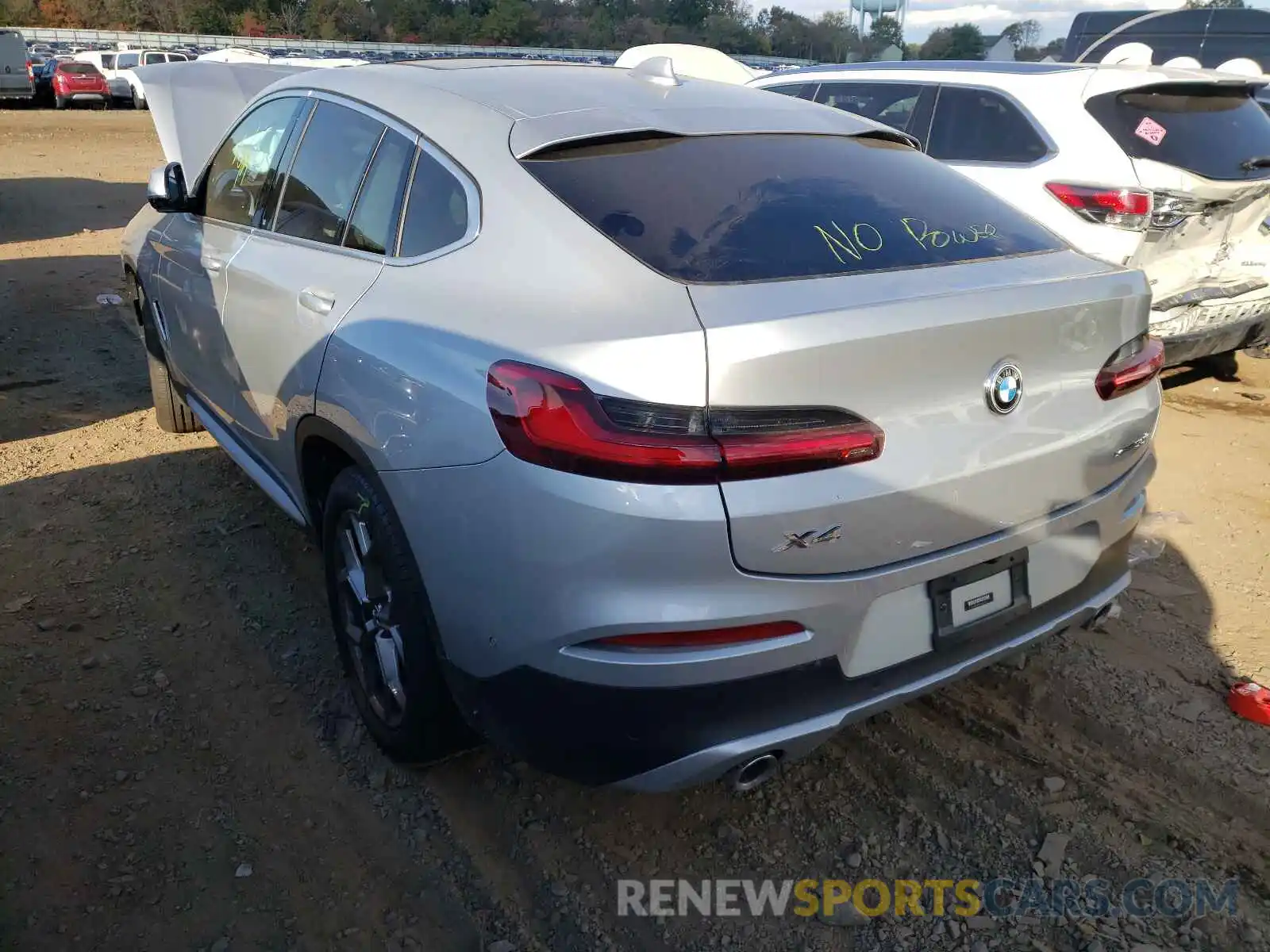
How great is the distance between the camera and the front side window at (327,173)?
115 inches

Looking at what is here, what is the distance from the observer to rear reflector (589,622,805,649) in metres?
1.92

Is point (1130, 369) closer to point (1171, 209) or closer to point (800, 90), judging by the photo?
point (1171, 209)

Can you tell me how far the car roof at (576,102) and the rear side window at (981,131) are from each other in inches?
104

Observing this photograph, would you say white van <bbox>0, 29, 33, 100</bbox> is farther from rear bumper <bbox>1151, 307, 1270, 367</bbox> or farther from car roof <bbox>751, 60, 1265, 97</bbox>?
rear bumper <bbox>1151, 307, 1270, 367</bbox>

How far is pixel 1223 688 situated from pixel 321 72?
11.8 ft

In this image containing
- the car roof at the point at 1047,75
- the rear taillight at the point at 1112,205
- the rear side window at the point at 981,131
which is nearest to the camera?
the rear taillight at the point at 1112,205

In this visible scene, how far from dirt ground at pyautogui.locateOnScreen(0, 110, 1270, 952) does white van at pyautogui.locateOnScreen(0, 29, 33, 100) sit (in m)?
28.6

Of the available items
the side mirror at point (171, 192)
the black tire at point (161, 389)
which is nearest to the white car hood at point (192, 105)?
the black tire at point (161, 389)

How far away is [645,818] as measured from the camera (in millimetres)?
2639

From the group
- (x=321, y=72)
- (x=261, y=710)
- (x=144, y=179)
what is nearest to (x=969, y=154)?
(x=321, y=72)

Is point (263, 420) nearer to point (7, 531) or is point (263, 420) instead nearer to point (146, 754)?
point (146, 754)

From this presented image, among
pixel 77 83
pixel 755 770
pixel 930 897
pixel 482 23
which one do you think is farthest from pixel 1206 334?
pixel 482 23

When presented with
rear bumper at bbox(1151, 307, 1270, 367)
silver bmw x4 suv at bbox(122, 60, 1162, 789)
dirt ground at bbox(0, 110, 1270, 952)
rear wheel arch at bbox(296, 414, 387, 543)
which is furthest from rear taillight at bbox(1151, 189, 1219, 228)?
rear wheel arch at bbox(296, 414, 387, 543)

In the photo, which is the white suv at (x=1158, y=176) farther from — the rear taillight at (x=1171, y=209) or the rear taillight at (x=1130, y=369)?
the rear taillight at (x=1130, y=369)
